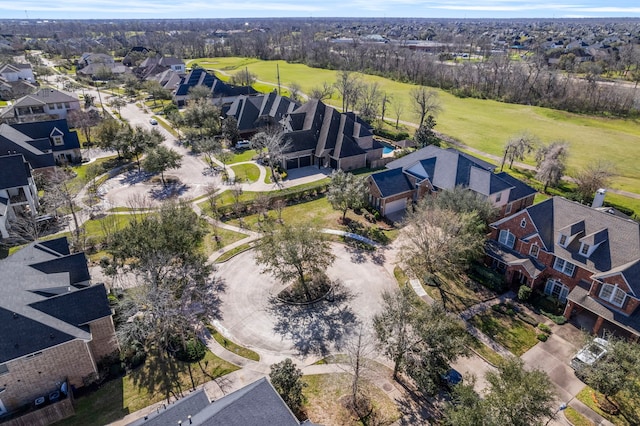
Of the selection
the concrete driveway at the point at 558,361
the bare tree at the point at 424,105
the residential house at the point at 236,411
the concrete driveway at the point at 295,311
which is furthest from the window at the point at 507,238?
the bare tree at the point at 424,105

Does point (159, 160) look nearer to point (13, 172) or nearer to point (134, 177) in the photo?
point (134, 177)

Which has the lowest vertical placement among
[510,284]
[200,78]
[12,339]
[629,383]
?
[510,284]

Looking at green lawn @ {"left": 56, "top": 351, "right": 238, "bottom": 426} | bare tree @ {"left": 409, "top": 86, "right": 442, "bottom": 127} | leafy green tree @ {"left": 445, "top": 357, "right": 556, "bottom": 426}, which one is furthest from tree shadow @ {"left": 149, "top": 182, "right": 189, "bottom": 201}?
bare tree @ {"left": 409, "top": 86, "right": 442, "bottom": 127}

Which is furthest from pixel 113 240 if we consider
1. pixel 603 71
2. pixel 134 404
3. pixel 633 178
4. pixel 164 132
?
pixel 603 71

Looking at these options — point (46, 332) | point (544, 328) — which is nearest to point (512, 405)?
point (544, 328)

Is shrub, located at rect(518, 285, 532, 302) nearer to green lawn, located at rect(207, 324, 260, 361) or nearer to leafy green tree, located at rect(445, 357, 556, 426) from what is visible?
leafy green tree, located at rect(445, 357, 556, 426)

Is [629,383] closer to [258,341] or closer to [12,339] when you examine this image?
[258,341]
